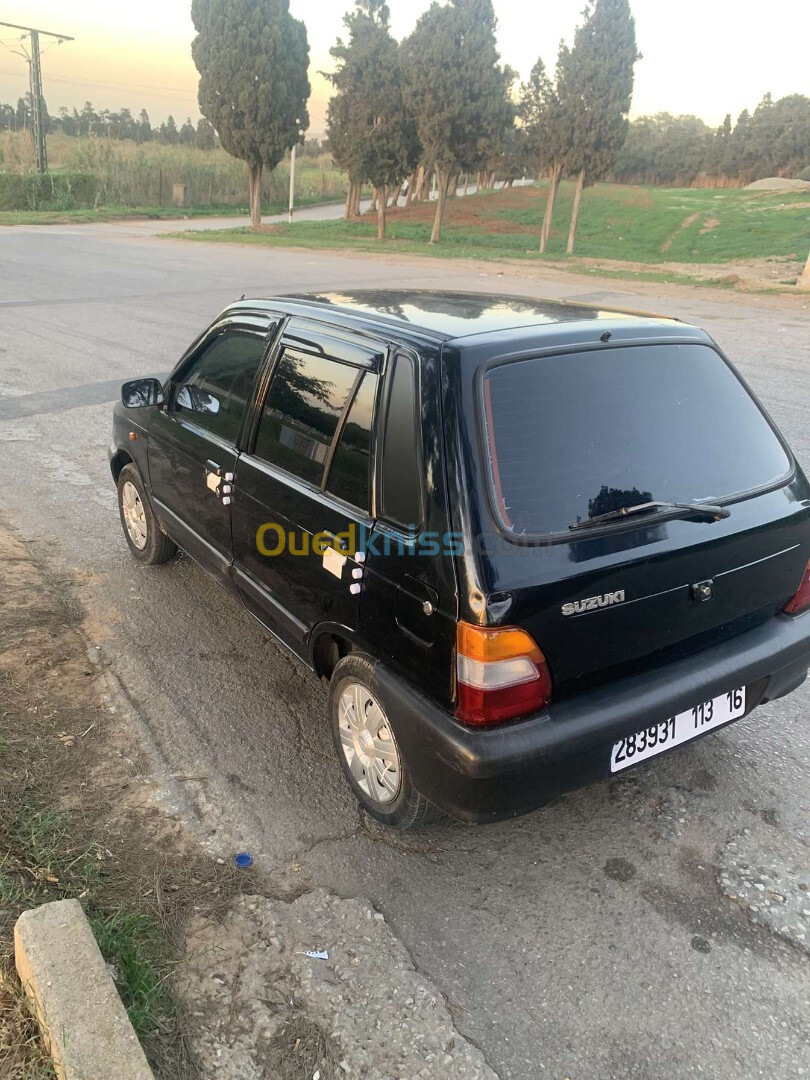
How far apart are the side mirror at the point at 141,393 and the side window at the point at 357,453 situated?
5.82 feet

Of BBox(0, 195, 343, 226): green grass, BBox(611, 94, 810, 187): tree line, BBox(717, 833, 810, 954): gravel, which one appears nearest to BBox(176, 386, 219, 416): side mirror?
BBox(717, 833, 810, 954): gravel

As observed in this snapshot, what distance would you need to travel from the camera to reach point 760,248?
109 ft

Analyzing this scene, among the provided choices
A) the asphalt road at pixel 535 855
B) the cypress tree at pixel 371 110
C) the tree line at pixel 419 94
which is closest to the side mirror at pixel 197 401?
the asphalt road at pixel 535 855

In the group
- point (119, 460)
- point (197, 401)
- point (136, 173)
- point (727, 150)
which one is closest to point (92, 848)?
point (197, 401)

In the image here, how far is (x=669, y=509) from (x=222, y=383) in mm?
2170

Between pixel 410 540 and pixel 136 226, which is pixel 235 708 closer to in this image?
pixel 410 540

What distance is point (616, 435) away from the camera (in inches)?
100

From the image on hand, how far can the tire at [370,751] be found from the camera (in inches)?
105

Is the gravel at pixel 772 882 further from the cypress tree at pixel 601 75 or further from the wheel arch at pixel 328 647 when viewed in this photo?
the cypress tree at pixel 601 75

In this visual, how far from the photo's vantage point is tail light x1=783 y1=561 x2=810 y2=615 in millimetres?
2955

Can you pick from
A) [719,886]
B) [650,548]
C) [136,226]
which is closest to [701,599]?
[650,548]

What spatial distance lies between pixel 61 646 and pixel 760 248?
118 ft

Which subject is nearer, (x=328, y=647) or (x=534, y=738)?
(x=534, y=738)

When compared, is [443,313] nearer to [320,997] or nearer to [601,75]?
[320,997]
